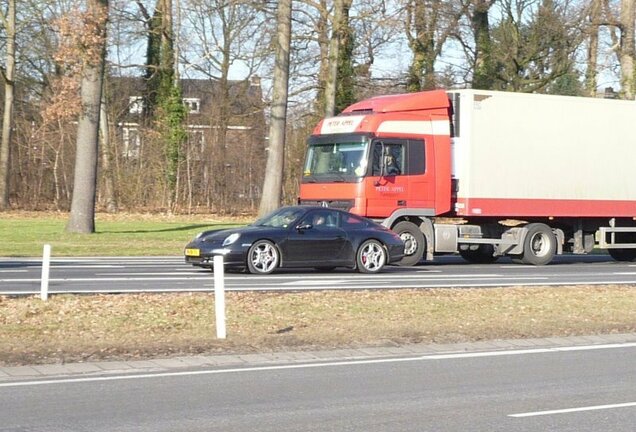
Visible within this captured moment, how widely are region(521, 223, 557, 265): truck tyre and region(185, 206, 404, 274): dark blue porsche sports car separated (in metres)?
5.88

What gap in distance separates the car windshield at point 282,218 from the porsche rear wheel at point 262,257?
622 millimetres

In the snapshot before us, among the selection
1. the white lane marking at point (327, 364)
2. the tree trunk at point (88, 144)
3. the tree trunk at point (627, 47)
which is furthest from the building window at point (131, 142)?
the white lane marking at point (327, 364)

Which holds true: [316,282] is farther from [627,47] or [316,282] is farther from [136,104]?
[136,104]

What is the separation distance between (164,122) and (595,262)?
24475mm

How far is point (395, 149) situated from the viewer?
85.9 ft

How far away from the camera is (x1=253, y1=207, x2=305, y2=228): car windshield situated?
72.3 feet

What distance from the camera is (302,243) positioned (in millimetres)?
21781

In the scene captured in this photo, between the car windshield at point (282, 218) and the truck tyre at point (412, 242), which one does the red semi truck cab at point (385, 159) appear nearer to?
the truck tyre at point (412, 242)

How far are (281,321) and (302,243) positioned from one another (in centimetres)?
753

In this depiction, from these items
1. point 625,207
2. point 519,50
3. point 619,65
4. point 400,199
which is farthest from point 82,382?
point 519,50

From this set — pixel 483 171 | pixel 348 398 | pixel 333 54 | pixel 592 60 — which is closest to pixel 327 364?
pixel 348 398

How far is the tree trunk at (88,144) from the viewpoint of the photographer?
32750mm

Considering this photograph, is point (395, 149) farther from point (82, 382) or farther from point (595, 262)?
point (82, 382)

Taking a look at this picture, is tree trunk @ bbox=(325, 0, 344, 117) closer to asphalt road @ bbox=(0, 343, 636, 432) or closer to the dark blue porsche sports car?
the dark blue porsche sports car
